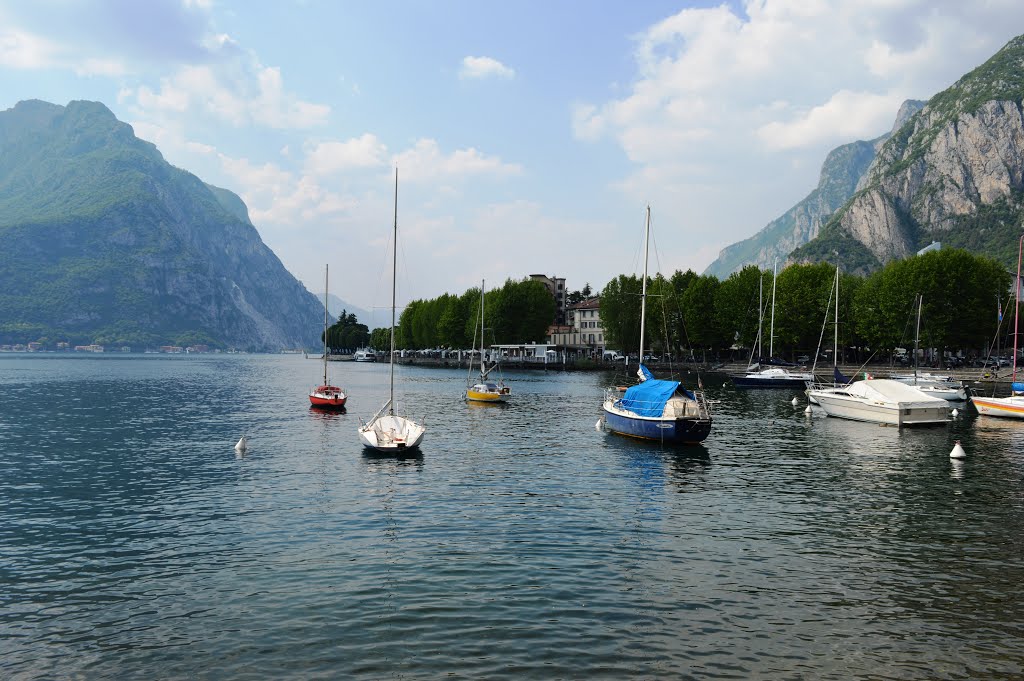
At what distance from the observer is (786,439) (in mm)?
51656

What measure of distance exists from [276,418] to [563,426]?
2800 cm

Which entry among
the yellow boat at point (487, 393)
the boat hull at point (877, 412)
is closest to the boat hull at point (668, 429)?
the boat hull at point (877, 412)

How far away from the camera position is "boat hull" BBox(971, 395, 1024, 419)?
63.1 m

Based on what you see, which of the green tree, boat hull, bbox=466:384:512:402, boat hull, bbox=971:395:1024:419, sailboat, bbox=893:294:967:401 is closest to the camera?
boat hull, bbox=971:395:1024:419

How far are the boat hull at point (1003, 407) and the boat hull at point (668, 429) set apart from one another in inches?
1483

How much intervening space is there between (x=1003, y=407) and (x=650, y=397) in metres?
40.8

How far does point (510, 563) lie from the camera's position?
20891 mm

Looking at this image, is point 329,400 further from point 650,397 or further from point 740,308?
point 740,308

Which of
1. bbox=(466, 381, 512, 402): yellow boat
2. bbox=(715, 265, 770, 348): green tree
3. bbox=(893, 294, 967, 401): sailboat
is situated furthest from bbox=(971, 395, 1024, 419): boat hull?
bbox=(715, 265, 770, 348): green tree

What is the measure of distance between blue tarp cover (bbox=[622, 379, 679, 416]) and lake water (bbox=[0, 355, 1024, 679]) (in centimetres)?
324

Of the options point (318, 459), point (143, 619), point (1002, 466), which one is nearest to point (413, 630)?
point (143, 619)

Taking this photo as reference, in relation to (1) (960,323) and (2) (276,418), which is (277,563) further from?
(1) (960,323)

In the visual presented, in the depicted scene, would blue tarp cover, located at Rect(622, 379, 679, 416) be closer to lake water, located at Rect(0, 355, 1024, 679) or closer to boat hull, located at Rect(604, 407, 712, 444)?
boat hull, located at Rect(604, 407, 712, 444)

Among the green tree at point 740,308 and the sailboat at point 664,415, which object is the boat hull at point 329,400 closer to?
the sailboat at point 664,415
